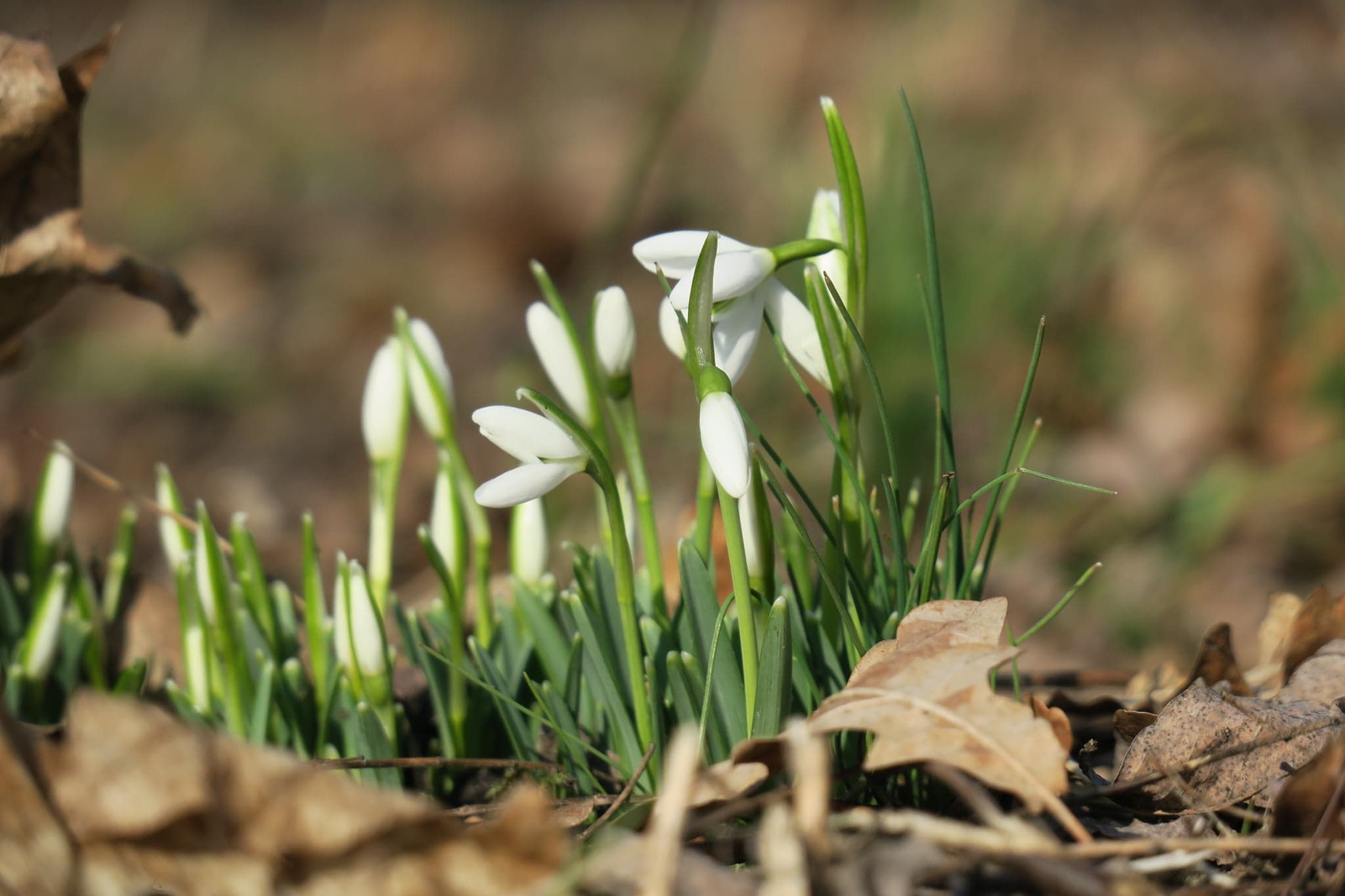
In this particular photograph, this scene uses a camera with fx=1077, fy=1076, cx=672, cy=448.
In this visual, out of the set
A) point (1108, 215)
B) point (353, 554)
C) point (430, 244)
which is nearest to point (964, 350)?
point (1108, 215)

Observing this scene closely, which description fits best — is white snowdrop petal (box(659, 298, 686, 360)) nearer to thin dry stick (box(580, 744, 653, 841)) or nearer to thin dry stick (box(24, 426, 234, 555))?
thin dry stick (box(580, 744, 653, 841))

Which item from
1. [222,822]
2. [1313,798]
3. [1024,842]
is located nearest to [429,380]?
[222,822]

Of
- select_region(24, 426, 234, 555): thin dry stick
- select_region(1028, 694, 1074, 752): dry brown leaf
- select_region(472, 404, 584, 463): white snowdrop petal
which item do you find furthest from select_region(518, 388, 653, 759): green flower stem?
select_region(24, 426, 234, 555): thin dry stick

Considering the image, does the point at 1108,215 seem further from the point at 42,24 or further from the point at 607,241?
the point at 42,24

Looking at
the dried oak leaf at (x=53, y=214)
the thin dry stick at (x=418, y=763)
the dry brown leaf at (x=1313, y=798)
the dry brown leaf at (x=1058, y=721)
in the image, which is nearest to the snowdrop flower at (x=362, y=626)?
the thin dry stick at (x=418, y=763)

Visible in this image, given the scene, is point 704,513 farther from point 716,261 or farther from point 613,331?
point 716,261

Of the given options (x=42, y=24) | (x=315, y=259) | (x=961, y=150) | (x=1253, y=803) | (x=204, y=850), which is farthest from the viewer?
(x=315, y=259)

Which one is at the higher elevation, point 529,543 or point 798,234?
point 798,234
